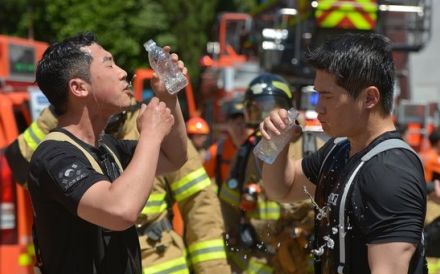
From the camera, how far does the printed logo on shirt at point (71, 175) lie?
272cm

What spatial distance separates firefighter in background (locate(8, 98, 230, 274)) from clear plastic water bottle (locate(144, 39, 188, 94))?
45.4 inches

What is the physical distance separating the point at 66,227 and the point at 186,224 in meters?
1.70

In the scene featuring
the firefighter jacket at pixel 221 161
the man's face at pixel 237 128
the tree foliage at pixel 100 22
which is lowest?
the tree foliage at pixel 100 22

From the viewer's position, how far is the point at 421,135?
13008mm

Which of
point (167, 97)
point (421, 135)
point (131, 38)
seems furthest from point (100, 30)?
point (167, 97)

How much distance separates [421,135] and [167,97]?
10.3 meters

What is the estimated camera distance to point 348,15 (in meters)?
9.31

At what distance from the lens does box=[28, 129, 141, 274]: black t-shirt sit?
2.77m

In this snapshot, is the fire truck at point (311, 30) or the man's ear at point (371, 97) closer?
the man's ear at point (371, 97)

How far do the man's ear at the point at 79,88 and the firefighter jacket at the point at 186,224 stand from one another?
1.25 metres

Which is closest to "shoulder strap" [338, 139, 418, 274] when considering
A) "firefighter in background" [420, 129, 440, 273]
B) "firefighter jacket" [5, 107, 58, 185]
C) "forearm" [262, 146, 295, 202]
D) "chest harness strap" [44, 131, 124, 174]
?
"forearm" [262, 146, 295, 202]

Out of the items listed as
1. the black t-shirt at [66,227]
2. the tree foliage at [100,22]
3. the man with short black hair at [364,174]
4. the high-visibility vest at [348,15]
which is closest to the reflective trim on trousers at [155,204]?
the black t-shirt at [66,227]

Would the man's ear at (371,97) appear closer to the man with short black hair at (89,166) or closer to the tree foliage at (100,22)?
the man with short black hair at (89,166)

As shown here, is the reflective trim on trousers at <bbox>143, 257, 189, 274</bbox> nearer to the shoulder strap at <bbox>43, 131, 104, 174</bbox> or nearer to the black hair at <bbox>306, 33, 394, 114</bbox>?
the shoulder strap at <bbox>43, 131, 104, 174</bbox>
